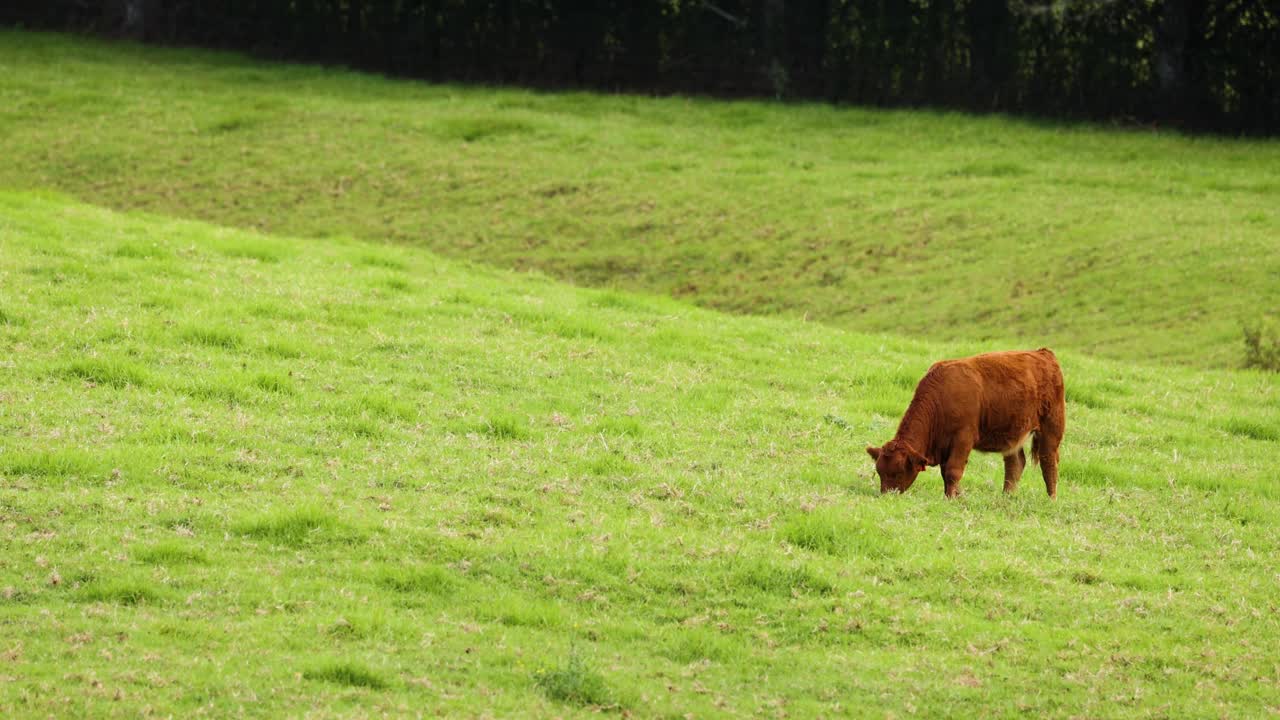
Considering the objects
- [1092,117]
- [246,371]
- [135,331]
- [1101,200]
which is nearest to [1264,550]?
[246,371]

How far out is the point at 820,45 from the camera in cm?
4653

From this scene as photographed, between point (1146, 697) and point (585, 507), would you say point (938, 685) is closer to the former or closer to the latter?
point (1146, 697)

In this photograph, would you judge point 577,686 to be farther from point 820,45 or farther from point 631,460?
point 820,45

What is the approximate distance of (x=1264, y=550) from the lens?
1471 centimetres

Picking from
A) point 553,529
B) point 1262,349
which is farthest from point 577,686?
point 1262,349

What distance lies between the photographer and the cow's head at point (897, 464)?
1486 cm

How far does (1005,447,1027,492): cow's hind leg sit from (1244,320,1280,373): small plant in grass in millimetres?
9729

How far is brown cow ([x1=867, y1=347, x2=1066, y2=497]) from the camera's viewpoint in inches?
585

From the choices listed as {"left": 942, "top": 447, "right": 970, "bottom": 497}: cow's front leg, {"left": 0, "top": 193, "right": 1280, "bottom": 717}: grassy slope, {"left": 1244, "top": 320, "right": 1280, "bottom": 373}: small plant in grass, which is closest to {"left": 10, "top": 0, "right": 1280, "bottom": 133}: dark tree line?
{"left": 1244, "top": 320, "right": 1280, "bottom": 373}: small plant in grass

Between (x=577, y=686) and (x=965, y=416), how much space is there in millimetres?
6047

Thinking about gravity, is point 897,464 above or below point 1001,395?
below

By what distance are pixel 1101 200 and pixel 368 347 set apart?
2007cm

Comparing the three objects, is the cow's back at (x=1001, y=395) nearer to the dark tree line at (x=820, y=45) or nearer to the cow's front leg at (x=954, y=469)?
the cow's front leg at (x=954, y=469)

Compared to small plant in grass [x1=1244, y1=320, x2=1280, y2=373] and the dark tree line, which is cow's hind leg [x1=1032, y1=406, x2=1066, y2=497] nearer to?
small plant in grass [x1=1244, y1=320, x2=1280, y2=373]
